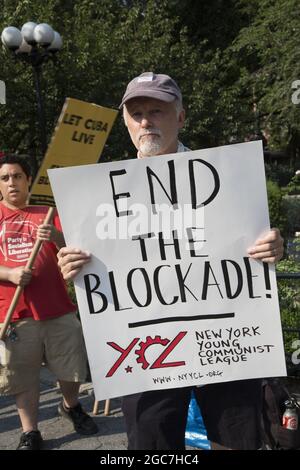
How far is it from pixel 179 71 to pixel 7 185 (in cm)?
1415

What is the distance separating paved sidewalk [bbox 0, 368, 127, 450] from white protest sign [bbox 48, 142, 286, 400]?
161cm

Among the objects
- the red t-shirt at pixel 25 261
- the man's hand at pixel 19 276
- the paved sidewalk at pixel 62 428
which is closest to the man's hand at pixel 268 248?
the man's hand at pixel 19 276

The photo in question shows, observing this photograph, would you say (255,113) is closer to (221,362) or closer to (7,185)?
(7,185)

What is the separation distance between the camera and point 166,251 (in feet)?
7.39

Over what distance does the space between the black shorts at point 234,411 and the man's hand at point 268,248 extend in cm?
50

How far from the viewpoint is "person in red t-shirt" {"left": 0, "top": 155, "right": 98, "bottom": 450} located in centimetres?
358

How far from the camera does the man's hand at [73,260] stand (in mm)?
2209

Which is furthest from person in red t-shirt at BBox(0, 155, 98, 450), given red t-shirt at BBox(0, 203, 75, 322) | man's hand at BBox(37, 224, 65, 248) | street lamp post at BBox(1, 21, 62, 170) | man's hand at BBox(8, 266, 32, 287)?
street lamp post at BBox(1, 21, 62, 170)

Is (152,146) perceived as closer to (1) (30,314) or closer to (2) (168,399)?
Result: (2) (168,399)

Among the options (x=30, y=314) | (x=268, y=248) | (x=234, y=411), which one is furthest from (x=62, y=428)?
(x=268, y=248)

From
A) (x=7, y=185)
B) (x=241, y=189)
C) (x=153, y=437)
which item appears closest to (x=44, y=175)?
→ (x=7, y=185)

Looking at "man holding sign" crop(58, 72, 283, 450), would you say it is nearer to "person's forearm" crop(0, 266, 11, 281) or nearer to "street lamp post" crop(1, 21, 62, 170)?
"person's forearm" crop(0, 266, 11, 281)

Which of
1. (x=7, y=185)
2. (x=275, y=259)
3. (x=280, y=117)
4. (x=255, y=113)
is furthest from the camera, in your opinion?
(x=255, y=113)

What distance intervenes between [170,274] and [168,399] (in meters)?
0.48
